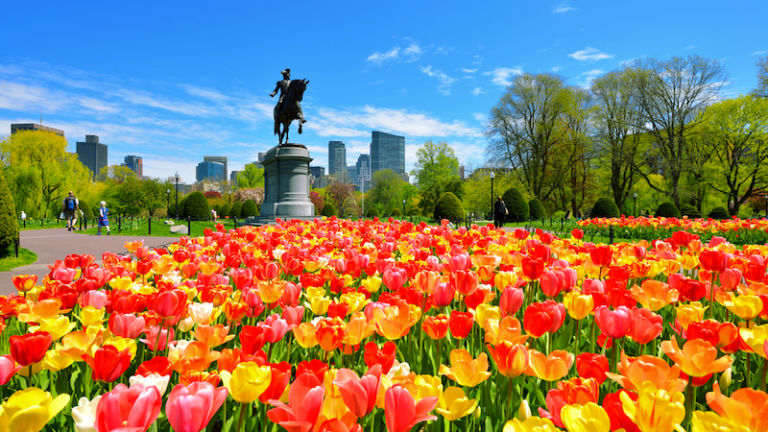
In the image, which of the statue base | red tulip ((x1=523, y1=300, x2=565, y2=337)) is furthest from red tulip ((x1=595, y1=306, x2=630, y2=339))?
the statue base

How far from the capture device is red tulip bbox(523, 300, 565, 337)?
1.50 meters

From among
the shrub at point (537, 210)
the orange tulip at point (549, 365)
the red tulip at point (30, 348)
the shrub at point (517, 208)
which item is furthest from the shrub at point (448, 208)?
the red tulip at point (30, 348)

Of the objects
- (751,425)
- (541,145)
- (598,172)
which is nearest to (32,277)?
(751,425)

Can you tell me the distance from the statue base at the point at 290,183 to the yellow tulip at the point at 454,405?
63.7ft

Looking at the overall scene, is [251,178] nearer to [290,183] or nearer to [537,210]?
[537,210]

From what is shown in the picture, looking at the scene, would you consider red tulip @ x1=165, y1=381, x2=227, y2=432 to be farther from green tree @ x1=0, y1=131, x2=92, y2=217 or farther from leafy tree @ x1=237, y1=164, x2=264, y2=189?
leafy tree @ x1=237, y1=164, x2=264, y2=189

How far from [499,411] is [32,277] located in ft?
8.79

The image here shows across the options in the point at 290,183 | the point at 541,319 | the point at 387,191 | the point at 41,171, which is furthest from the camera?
the point at 387,191

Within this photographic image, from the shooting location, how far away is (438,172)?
5269cm

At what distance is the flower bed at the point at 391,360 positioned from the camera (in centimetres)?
92

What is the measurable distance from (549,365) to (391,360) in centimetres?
46

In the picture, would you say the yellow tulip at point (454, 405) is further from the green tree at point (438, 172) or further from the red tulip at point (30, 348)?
the green tree at point (438, 172)

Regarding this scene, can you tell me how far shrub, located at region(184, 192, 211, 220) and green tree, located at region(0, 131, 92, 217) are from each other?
511 inches

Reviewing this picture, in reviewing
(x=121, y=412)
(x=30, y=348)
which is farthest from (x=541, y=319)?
(x=30, y=348)
